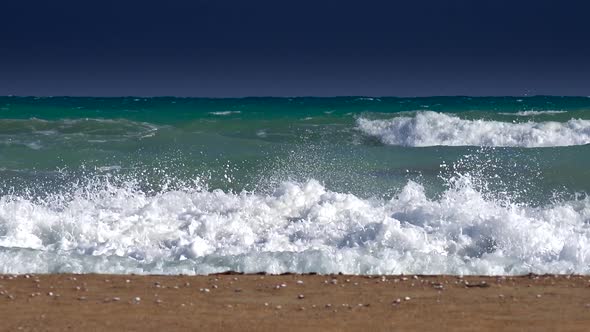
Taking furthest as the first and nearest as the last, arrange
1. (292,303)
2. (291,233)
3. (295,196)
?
(295,196) < (291,233) < (292,303)

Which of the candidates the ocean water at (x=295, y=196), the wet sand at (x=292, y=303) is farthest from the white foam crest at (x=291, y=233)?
the wet sand at (x=292, y=303)

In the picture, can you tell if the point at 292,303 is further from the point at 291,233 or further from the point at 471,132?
the point at 471,132

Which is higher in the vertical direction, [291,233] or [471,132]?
[471,132]

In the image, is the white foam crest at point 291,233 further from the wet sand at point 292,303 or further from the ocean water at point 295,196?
the wet sand at point 292,303

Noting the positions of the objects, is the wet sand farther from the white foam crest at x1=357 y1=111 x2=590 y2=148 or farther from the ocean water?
the white foam crest at x1=357 y1=111 x2=590 y2=148

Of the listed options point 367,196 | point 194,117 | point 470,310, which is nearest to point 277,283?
point 470,310

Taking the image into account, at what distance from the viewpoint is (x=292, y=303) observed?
24.3 feet

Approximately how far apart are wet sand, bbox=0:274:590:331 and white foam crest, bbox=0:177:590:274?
84 cm

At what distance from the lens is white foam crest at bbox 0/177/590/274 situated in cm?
938

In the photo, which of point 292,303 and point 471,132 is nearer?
point 292,303

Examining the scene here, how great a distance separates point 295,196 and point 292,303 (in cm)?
508

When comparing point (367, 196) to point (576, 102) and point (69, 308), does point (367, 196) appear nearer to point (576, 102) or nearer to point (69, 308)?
point (69, 308)

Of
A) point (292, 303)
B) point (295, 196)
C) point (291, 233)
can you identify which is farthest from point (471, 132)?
point (292, 303)

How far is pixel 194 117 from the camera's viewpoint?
1033 inches
